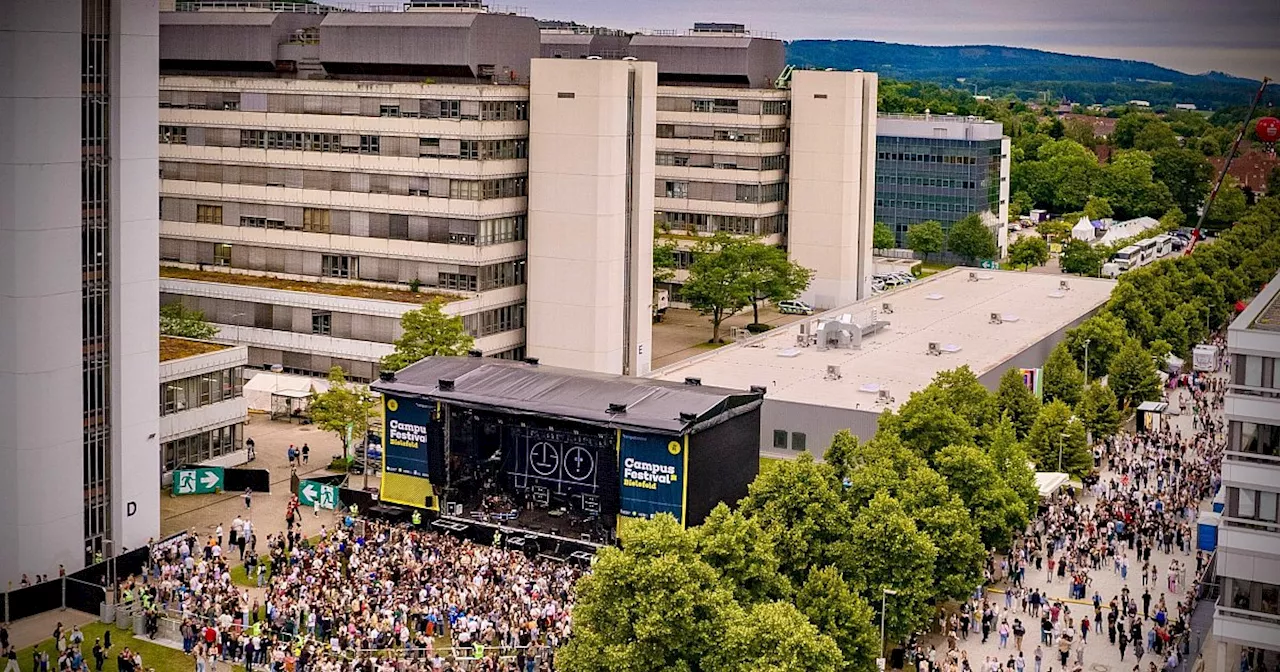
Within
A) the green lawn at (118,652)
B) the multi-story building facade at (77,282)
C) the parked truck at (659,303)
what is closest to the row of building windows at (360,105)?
the multi-story building facade at (77,282)

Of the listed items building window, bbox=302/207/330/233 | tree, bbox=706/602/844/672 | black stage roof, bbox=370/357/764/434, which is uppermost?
building window, bbox=302/207/330/233

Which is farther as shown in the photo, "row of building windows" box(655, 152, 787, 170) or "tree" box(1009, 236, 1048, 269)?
"tree" box(1009, 236, 1048, 269)

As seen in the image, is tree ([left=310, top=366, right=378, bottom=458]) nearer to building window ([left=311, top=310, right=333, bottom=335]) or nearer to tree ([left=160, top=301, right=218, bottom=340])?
building window ([left=311, top=310, right=333, bottom=335])

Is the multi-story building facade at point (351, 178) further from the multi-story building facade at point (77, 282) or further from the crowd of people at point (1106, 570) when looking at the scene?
the crowd of people at point (1106, 570)

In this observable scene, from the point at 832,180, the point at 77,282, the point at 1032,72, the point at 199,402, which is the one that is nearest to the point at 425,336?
A: the point at 199,402

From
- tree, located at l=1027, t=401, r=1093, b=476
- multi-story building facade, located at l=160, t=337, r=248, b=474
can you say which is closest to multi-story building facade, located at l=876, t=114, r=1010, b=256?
tree, located at l=1027, t=401, r=1093, b=476

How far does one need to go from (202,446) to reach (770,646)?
82.2 ft

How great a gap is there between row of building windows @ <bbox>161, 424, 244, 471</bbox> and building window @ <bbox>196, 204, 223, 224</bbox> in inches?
619

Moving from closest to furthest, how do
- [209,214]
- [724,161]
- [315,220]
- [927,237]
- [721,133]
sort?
[315,220] → [209,214] → [721,133] → [724,161] → [927,237]

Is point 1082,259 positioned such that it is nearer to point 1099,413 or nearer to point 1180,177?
point 1180,177

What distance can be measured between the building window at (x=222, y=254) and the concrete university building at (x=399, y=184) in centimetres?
9

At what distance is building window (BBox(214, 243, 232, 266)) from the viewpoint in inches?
2450

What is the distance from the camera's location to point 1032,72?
279 ft

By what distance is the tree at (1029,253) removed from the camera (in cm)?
10462
